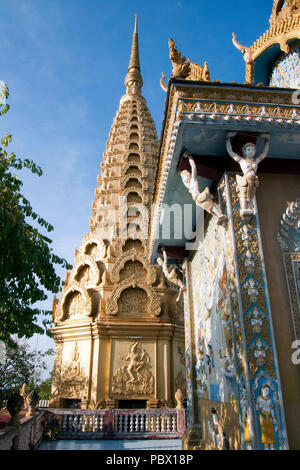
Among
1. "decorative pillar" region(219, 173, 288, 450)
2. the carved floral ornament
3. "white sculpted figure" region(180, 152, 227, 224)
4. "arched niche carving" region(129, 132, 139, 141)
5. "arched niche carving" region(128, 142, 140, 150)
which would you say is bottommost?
"decorative pillar" region(219, 173, 288, 450)

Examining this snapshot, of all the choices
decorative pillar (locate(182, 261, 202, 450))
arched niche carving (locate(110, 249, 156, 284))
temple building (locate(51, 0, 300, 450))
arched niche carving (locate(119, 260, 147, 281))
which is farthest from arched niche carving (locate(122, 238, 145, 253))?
decorative pillar (locate(182, 261, 202, 450))

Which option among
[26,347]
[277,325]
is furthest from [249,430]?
[26,347]

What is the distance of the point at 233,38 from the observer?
7.13 metres

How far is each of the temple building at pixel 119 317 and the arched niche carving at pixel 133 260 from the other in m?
0.05

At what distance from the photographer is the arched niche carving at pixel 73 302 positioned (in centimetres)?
1753

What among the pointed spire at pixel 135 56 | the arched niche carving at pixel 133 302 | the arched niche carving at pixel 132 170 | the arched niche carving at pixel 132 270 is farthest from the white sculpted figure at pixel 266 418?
the pointed spire at pixel 135 56

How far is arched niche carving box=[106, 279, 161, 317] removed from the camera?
54.4 ft

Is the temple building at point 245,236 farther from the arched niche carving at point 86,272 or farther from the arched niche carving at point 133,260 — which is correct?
the arched niche carving at point 86,272

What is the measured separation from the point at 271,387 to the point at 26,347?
1092 inches

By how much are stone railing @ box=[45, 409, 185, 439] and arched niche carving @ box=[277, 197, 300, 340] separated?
8.47 meters

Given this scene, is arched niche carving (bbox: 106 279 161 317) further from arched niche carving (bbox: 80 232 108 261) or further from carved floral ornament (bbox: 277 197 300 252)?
carved floral ornament (bbox: 277 197 300 252)

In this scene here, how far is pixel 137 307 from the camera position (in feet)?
56.0

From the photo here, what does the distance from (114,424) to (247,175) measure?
10.1 m

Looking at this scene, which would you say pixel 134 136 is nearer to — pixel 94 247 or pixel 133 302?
pixel 94 247
